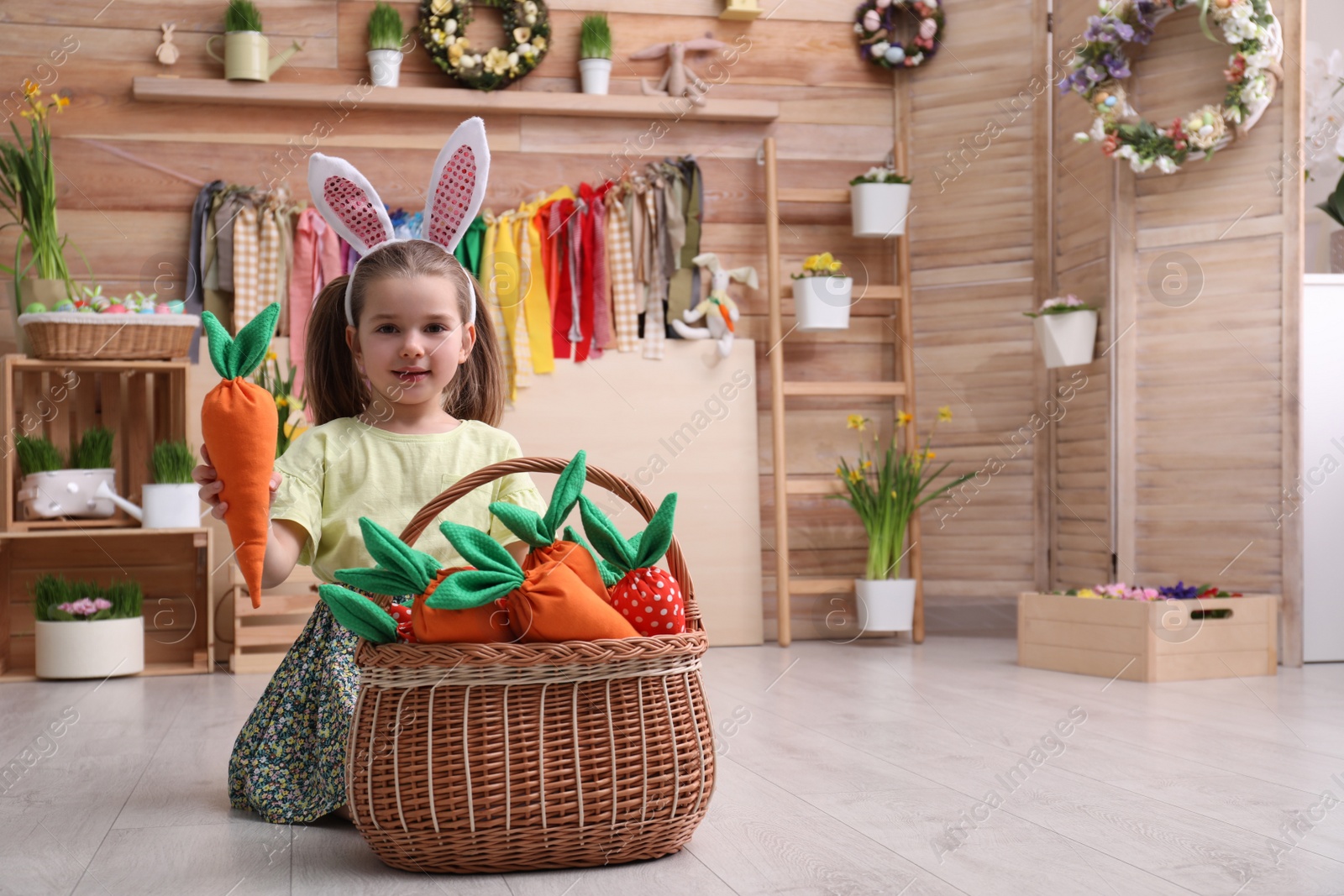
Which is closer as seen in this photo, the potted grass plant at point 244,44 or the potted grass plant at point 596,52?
the potted grass plant at point 244,44

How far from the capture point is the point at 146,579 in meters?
3.70

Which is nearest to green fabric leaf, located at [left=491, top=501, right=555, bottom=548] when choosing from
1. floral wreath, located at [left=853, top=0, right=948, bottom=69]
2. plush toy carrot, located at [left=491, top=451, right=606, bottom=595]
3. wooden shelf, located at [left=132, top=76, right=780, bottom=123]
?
plush toy carrot, located at [left=491, top=451, right=606, bottom=595]

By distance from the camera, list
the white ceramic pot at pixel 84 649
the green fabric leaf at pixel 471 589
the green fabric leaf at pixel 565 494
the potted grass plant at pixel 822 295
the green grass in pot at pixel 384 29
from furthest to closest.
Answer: the potted grass plant at pixel 822 295 → the green grass in pot at pixel 384 29 → the white ceramic pot at pixel 84 649 → the green fabric leaf at pixel 565 494 → the green fabric leaf at pixel 471 589

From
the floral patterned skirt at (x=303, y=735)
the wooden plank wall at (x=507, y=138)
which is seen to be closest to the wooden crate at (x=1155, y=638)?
the wooden plank wall at (x=507, y=138)

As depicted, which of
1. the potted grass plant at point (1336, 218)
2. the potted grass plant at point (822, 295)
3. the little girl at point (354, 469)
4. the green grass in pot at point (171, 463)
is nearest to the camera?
the little girl at point (354, 469)

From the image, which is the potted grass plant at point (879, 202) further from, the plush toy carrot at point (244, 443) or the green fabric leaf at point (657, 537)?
the plush toy carrot at point (244, 443)

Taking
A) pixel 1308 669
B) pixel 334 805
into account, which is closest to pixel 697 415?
pixel 1308 669

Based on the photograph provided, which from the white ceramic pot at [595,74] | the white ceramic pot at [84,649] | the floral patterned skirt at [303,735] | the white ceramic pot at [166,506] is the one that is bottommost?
the white ceramic pot at [84,649]

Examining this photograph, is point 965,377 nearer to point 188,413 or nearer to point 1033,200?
point 1033,200

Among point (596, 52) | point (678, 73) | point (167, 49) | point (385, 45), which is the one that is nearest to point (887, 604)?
point (678, 73)

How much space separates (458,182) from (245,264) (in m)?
2.14

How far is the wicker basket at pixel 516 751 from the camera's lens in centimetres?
143

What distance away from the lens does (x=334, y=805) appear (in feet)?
5.79

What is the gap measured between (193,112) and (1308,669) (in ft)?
11.8
